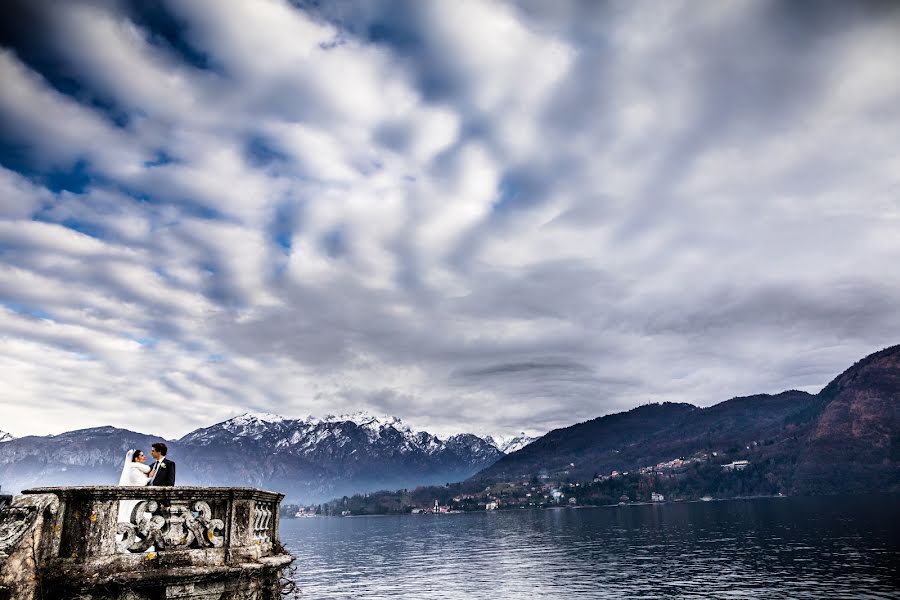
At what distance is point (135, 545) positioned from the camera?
8945mm

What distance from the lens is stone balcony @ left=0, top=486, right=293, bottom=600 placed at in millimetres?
8055

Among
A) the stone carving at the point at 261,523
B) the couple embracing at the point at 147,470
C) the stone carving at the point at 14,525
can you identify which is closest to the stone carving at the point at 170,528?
the stone carving at the point at 261,523

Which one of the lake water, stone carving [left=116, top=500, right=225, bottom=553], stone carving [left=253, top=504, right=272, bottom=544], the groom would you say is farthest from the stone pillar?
the lake water

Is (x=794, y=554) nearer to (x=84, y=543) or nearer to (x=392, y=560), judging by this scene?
(x=392, y=560)

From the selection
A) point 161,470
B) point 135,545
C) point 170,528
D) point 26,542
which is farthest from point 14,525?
point 161,470

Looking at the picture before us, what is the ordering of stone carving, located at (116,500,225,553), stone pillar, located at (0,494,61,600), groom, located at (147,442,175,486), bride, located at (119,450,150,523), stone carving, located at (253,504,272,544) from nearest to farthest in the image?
stone pillar, located at (0,494,61,600) < stone carving, located at (116,500,225,553) < bride, located at (119,450,150,523) < groom, located at (147,442,175,486) < stone carving, located at (253,504,272,544)

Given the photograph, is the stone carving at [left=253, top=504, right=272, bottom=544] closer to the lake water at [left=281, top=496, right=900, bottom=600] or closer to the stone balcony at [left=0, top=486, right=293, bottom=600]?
the stone balcony at [left=0, top=486, right=293, bottom=600]

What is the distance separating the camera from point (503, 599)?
71625 mm

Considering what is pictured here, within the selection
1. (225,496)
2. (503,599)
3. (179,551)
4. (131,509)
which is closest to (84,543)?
(131,509)

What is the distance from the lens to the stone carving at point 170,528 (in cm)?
898

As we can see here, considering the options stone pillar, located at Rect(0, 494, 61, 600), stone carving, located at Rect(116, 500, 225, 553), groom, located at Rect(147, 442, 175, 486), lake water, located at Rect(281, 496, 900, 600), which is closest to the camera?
stone pillar, located at Rect(0, 494, 61, 600)

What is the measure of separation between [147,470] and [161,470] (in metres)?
0.24

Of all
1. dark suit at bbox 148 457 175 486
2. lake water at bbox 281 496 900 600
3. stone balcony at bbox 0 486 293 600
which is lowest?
→ lake water at bbox 281 496 900 600

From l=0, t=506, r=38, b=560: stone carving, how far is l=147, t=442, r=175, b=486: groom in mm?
2175
